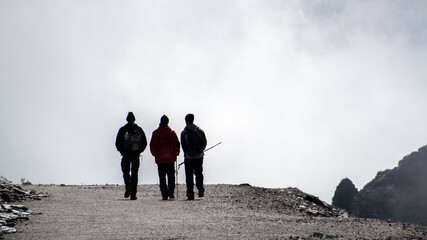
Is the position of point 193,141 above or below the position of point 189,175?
above

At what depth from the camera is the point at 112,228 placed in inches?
389

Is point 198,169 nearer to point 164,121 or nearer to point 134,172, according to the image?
point 164,121

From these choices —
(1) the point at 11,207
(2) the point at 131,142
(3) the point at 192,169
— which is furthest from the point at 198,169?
(1) the point at 11,207

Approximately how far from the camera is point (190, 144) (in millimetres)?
16297

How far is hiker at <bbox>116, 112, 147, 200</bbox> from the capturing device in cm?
1617

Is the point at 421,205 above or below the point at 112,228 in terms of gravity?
above

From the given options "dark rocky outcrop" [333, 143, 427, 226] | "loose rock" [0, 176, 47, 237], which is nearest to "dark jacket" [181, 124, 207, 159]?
"loose rock" [0, 176, 47, 237]

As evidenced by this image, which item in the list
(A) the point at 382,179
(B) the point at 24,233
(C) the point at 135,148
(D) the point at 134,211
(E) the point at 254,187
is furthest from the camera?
(A) the point at 382,179

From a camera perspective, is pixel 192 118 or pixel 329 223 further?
pixel 192 118

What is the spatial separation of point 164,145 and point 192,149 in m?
0.89

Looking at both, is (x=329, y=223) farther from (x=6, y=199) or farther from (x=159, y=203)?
(x=6, y=199)

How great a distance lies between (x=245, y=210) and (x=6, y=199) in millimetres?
6515

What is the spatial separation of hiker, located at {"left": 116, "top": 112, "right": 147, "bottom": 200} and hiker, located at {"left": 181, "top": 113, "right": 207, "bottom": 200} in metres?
1.36

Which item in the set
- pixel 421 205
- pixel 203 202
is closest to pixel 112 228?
pixel 203 202
